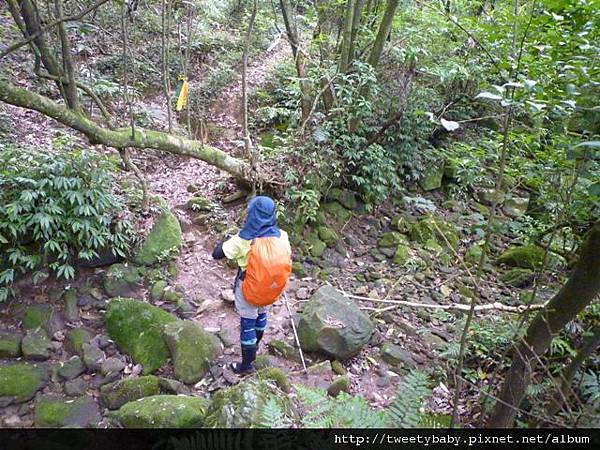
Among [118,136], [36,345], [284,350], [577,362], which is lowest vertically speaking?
[284,350]

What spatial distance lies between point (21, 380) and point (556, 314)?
515cm

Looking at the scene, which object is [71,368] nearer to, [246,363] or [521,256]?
[246,363]

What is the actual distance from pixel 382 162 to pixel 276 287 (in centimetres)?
456

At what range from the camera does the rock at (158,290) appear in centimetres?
541

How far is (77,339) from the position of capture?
4.68 metres

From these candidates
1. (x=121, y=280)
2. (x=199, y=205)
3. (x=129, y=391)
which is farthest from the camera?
(x=199, y=205)

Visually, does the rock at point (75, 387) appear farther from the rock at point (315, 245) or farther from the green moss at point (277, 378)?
the rock at point (315, 245)

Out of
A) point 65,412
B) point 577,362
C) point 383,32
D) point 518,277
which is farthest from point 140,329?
point 383,32

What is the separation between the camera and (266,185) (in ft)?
23.0

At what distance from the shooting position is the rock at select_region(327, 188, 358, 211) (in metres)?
7.80

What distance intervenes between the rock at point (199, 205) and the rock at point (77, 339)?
275 centimetres

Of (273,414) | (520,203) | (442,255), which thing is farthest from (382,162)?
(273,414)

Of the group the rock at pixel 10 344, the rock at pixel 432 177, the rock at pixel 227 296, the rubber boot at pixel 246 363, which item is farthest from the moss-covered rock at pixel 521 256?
the rock at pixel 10 344

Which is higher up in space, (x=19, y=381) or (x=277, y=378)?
(x=277, y=378)
